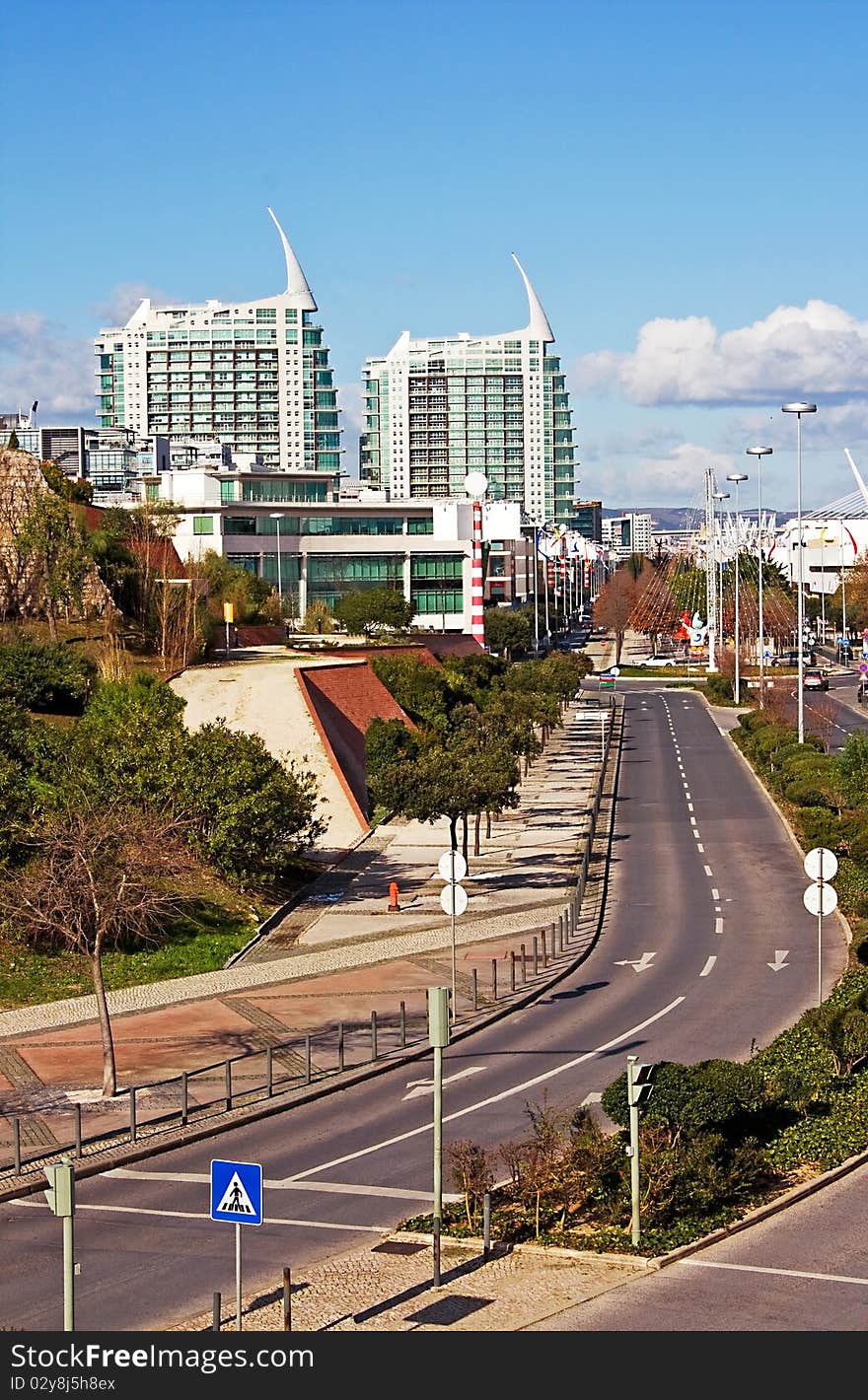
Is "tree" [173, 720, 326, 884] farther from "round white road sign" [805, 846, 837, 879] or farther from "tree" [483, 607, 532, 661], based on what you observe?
"tree" [483, 607, 532, 661]

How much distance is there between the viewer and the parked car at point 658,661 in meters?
137

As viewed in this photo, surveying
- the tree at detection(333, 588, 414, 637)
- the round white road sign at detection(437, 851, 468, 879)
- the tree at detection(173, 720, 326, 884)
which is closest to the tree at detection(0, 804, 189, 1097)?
the round white road sign at detection(437, 851, 468, 879)

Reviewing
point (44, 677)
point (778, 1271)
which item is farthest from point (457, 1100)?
point (44, 677)

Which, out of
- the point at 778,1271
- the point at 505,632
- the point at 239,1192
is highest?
the point at 505,632

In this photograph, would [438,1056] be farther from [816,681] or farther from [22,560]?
[816,681]

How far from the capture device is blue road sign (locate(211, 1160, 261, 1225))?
14648 millimetres

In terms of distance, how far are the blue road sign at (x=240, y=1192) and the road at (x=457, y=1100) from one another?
1625 mm

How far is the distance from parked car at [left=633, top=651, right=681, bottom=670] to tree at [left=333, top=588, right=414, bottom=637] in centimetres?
3355

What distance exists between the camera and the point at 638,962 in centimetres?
3425

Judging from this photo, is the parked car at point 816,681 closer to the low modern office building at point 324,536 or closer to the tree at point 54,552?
the low modern office building at point 324,536

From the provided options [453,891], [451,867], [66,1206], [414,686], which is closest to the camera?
[66,1206]

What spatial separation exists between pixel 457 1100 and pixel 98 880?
6.20 m

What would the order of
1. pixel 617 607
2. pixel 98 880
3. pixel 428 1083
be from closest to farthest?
1. pixel 428 1083
2. pixel 98 880
3. pixel 617 607
